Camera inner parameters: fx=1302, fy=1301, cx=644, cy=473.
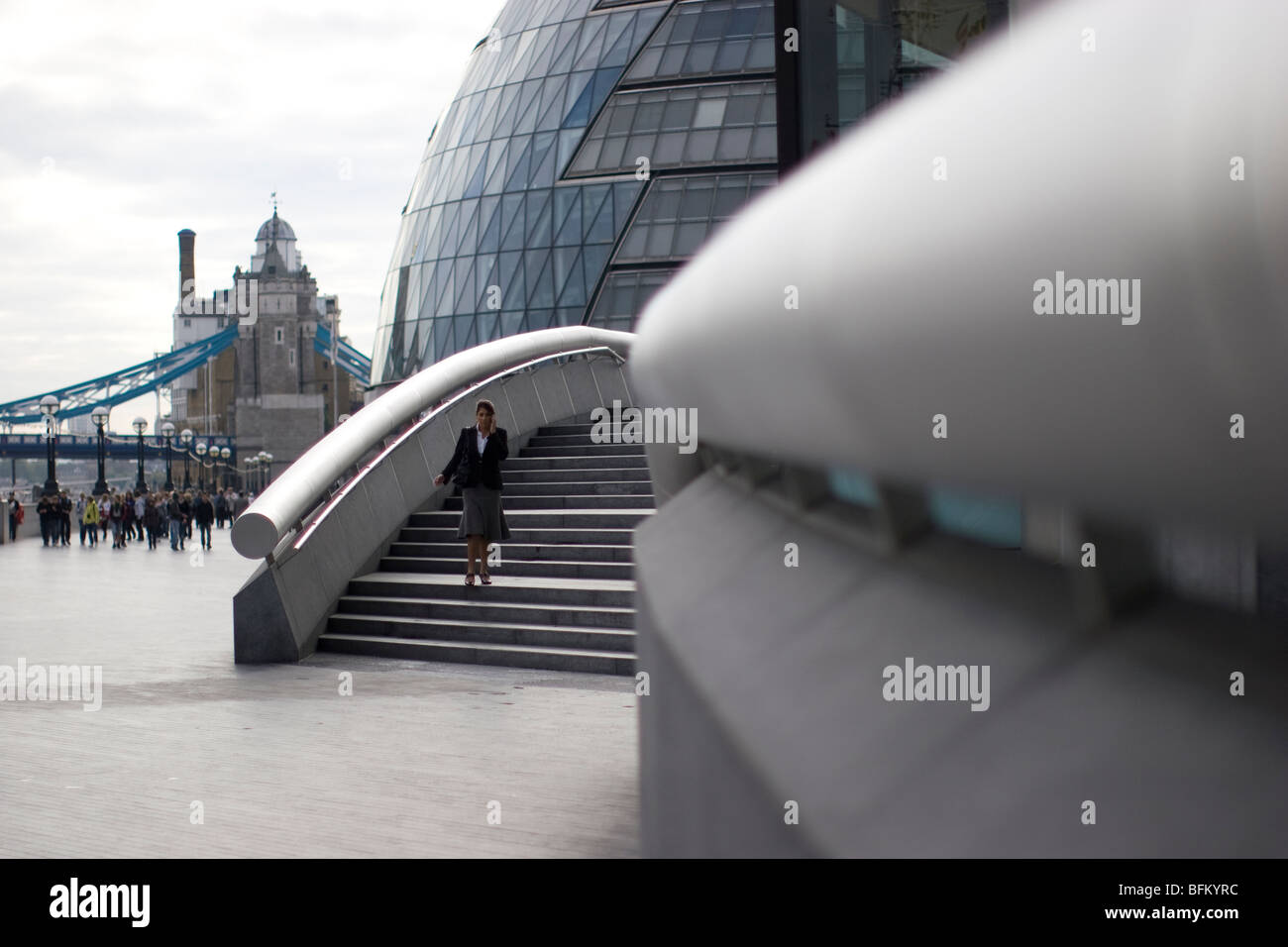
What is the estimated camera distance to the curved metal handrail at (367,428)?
32.8ft

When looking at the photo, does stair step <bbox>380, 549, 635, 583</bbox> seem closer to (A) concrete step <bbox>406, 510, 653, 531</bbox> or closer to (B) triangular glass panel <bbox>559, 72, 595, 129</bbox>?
(A) concrete step <bbox>406, 510, 653, 531</bbox>

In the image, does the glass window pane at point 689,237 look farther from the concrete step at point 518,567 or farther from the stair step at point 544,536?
the concrete step at point 518,567

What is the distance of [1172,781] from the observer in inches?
47.4

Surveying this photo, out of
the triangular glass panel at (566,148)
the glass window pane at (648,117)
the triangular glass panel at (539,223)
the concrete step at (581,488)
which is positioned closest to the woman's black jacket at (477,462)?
the concrete step at (581,488)

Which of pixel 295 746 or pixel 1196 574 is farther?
A: pixel 295 746

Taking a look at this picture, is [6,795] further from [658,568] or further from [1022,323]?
[1022,323]

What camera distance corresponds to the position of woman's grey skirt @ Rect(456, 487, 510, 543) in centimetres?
1124

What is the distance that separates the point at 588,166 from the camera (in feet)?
116

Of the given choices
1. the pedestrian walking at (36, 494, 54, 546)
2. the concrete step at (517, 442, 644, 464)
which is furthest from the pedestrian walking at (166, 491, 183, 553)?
the concrete step at (517, 442, 644, 464)

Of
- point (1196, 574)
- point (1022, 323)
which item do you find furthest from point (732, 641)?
point (1022, 323)

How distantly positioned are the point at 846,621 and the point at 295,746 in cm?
537

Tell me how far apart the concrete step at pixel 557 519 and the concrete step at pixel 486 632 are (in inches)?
73.0

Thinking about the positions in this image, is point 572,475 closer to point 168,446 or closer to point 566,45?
point 566,45

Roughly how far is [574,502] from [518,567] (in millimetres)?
1790
